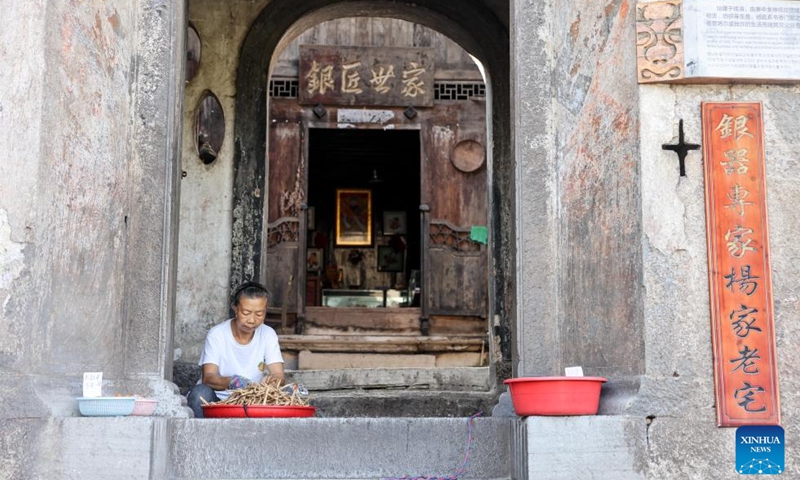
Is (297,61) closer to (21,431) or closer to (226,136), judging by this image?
(226,136)

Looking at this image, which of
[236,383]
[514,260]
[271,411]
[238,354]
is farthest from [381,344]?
[271,411]

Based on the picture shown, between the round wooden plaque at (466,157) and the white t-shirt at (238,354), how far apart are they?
23.6 ft

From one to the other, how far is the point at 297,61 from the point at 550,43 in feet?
27.1

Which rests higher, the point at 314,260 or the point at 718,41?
the point at 718,41

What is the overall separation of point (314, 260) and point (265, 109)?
868 cm

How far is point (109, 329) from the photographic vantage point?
4820 millimetres

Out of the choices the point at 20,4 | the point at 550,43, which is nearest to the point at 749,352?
the point at 550,43

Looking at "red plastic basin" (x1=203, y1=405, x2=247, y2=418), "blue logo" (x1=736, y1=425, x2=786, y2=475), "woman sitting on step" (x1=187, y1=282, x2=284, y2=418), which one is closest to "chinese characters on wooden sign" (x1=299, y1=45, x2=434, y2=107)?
"woman sitting on step" (x1=187, y1=282, x2=284, y2=418)

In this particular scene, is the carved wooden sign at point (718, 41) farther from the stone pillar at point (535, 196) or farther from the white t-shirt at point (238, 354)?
the white t-shirt at point (238, 354)

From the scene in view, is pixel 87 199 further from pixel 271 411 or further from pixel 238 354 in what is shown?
pixel 238 354

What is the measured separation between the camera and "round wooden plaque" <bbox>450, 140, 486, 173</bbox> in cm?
1309

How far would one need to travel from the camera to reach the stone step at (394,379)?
8.58 m

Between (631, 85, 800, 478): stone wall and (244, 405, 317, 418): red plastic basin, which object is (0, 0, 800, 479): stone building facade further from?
(244, 405, 317, 418): red plastic basin

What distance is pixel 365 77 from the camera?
13.1m
